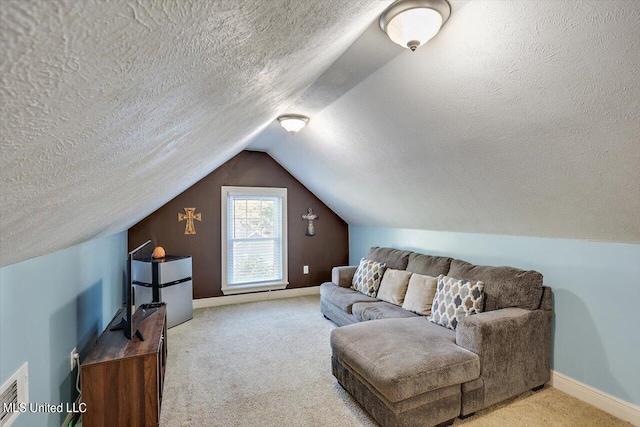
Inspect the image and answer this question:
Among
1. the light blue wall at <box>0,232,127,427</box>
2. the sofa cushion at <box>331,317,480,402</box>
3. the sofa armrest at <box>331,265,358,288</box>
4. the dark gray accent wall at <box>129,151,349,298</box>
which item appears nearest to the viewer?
the light blue wall at <box>0,232,127,427</box>

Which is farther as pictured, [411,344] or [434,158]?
[434,158]

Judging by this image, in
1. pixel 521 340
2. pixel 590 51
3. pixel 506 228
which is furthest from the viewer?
pixel 506 228

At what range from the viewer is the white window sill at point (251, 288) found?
5008 millimetres

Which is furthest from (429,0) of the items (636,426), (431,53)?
(636,426)

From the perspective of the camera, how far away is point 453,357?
2158mm

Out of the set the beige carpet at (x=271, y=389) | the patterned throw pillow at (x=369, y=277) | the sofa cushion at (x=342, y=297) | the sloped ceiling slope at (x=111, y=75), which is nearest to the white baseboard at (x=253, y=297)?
the beige carpet at (x=271, y=389)

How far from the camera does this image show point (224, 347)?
3.47 meters

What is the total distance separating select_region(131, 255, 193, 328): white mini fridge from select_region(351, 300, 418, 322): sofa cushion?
218 cm

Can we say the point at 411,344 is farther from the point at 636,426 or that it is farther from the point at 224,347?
the point at 224,347

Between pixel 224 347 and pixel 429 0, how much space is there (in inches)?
134

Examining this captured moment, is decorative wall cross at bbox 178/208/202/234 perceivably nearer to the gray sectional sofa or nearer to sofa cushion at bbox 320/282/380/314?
sofa cushion at bbox 320/282/380/314

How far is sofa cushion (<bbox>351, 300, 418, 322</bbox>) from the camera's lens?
125 inches

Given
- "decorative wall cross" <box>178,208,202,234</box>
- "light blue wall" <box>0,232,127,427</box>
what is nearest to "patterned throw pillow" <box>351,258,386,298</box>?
"decorative wall cross" <box>178,208,202,234</box>

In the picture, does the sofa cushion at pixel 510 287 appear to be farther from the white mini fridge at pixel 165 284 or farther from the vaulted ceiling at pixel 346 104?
the white mini fridge at pixel 165 284
